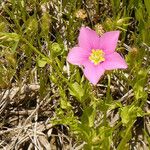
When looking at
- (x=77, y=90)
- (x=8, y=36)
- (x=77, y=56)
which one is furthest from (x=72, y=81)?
(x=8, y=36)

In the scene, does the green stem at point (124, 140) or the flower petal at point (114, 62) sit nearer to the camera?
the flower petal at point (114, 62)

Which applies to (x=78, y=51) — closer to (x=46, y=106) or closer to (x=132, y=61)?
(x=132, y=61)

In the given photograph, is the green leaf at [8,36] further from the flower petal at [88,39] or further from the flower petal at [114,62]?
the flower petal at [114,62]

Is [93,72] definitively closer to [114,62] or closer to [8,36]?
[114,62]

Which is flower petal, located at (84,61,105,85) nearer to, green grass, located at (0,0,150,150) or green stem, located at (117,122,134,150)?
green grass, located at (0,0,150,150)

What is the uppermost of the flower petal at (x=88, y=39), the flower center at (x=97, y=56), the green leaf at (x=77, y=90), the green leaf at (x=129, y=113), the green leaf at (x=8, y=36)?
the green leaf at (x=8, y=36)

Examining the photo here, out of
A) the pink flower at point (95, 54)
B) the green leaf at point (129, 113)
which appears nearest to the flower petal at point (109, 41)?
the pink flower at point (95, 54)
